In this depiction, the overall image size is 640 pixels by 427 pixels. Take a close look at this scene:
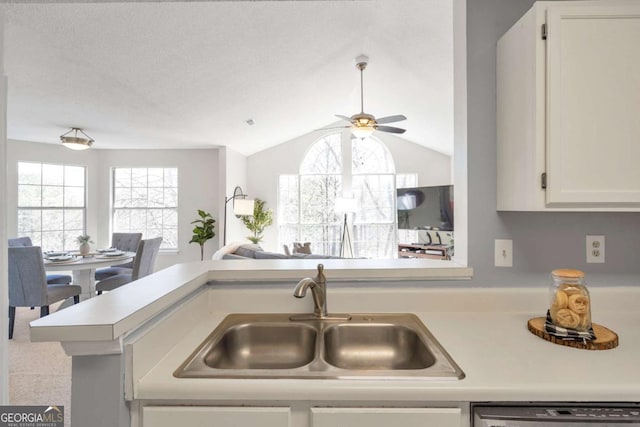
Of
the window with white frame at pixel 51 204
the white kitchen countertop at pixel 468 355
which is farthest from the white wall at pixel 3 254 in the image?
the window with white frame at pixel 51 204

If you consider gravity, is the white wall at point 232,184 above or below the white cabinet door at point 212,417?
above

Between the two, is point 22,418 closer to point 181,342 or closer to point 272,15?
point 181,342

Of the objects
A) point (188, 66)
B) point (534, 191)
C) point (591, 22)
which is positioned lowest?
point (534, 191)

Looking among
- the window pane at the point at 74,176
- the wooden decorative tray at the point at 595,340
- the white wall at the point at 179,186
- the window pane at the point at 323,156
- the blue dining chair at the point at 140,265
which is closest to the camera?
the wooden decorative tray at the point at 595,340

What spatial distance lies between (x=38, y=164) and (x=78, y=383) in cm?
598

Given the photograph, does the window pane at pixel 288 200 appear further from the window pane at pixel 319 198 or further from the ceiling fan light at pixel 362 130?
the ceiling fan light at pixel 362 130

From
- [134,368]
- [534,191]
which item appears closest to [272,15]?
[534,191]

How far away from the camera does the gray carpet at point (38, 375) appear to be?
2.14 m

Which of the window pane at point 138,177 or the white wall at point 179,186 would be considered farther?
the window pane at point 138,177

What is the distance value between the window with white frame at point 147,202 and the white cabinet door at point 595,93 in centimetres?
604

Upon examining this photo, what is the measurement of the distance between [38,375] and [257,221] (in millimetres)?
4074

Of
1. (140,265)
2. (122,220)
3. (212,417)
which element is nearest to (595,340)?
(212,417)

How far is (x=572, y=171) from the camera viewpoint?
1125mm

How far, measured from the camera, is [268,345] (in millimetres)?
1327
